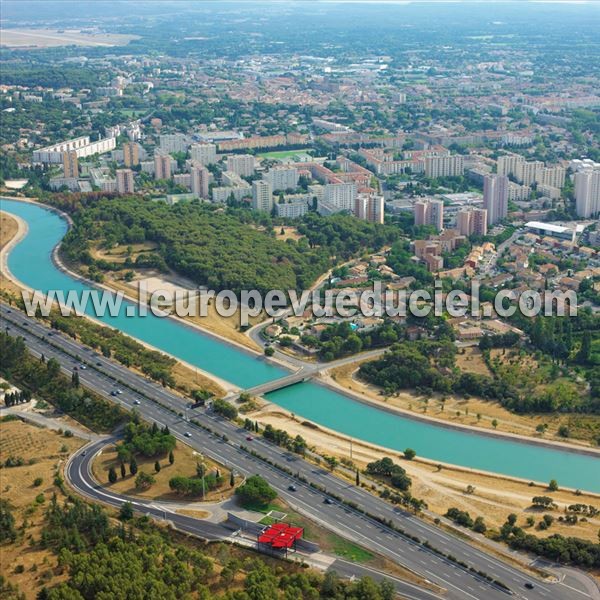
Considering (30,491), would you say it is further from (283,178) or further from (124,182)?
(283,178)

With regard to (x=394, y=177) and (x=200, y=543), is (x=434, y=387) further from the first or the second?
(x=394, y=177)

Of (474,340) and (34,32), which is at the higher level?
(34,32)

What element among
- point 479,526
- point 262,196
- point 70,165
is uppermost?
point 70,165

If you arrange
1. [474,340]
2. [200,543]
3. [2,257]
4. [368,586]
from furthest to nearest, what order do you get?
[2,257] < [474,340] < [200,543] < [368,586]

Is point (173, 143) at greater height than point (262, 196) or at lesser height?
greater

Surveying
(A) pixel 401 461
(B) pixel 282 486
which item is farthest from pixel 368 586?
(A) pixel 401 461

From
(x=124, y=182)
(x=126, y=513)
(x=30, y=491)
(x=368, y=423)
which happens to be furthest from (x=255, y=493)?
(x=124, y=182)
